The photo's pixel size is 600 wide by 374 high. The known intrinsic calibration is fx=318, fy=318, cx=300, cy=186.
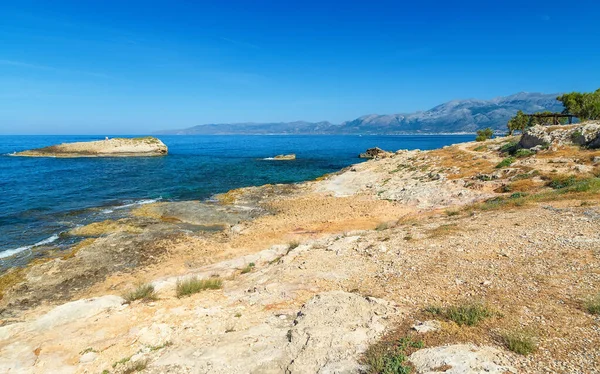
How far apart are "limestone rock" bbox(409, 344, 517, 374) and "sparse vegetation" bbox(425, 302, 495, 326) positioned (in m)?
0.95

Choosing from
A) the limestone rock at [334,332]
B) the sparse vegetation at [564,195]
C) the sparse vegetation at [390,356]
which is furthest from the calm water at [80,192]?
the sparse vegetation at [564,195]

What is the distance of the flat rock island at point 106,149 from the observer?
297 feet

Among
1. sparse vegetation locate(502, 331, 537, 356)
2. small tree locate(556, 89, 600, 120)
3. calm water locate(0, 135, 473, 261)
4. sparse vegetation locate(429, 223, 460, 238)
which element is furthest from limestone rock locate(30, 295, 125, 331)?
small tree locate(556, 89, 600, 120)

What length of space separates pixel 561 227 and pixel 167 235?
21900 millimetres

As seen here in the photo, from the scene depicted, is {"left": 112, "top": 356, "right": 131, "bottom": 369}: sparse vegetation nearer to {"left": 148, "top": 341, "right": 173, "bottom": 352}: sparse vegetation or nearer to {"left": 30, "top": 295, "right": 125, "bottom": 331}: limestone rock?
{"left": 148, "top": 341, "right": 173, "bottom": 352}: sparse vegetation

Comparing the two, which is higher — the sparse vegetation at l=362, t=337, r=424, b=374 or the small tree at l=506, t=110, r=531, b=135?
the small tree at l=506, t=110, r=531, b=135

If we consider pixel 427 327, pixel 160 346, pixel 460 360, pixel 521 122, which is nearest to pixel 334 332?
pixel 427 327

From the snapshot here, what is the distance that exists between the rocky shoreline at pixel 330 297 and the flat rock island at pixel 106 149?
8227 centimetres

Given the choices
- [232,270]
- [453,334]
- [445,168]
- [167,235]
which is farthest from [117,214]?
[445,168]

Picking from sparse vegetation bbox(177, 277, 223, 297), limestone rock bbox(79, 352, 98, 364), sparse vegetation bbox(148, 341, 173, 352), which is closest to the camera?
limestone rock bbox(79, 352, 98, 364)

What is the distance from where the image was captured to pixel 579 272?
9.54 metres

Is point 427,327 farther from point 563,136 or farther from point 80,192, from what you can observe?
point 80,192

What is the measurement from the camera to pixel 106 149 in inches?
3708

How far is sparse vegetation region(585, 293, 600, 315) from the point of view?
24.3 feet
